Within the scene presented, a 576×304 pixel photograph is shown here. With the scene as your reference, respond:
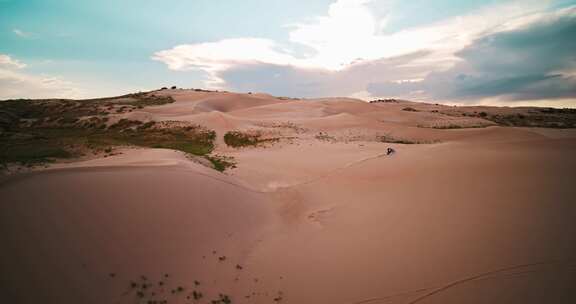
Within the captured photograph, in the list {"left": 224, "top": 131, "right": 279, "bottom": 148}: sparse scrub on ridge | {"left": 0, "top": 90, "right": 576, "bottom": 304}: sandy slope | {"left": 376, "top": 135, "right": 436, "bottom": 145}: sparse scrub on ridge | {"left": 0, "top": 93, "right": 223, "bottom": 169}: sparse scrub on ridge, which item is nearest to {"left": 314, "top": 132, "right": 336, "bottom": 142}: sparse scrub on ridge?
{"left": 224, "top": 131, "right": 279, "bottom": 148}: sparse scrub on ridge

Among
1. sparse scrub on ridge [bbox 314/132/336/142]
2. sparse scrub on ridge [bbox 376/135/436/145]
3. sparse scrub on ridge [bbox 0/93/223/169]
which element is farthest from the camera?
sparse scrub on ridge [bbox 376/135/436/145]

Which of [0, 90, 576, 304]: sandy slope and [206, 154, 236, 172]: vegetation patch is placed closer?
[0, 90, 576, 304]: sandy slope

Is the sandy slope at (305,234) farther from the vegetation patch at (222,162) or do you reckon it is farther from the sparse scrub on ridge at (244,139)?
the sparse scrub on ridge at (244,139)

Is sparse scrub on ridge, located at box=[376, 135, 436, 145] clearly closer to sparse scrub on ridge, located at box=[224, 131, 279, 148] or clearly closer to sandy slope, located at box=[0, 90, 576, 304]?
sparse scrub on ridge, located at box=[224, 131, 279, 148]

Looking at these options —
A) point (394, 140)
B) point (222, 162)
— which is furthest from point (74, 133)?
point (394, 140)

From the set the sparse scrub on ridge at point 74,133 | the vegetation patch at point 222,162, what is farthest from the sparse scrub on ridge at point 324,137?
the sparse scrub on ridge at point 74,133

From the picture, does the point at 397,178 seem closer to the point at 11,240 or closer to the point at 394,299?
the point at 394,299

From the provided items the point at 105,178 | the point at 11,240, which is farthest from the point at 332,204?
the point at 11,240
